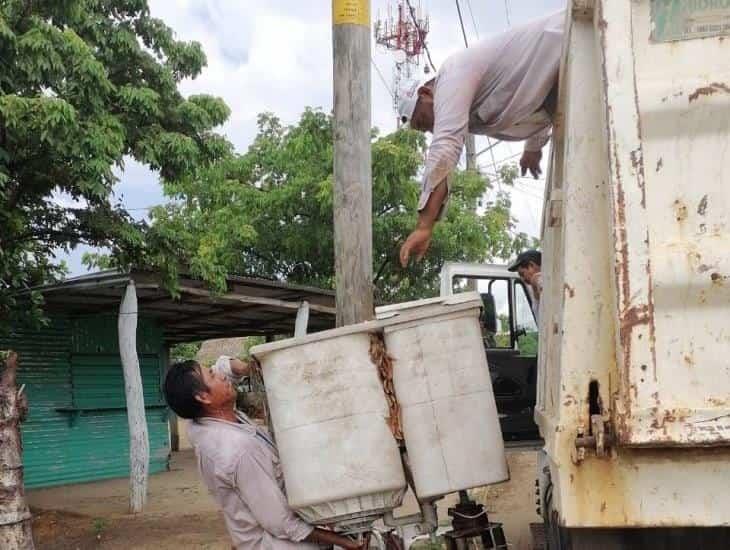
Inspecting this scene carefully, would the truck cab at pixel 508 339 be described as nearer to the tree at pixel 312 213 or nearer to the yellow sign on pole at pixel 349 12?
the yellow sign on pole at pixel 349 12

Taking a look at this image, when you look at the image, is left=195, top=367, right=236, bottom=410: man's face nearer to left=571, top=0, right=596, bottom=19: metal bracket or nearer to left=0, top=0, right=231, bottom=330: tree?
left=571, top=0, right=596, bottom=19: metal bracket

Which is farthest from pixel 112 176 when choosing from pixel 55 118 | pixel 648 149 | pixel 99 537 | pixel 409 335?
pixel 648 149

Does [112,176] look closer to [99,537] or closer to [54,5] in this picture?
[54,5]

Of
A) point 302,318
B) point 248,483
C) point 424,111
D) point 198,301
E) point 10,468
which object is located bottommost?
point 10,468

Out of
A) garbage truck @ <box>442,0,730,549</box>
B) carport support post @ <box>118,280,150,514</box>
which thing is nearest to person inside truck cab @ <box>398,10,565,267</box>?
garbage truck @ <box>442,0,730,549</box>

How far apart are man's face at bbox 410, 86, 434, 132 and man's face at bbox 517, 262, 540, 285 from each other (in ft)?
5.49

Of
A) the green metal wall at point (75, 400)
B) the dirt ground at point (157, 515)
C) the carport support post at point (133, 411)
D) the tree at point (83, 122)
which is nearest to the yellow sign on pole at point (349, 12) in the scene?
the dirt ground at point (157, 515)

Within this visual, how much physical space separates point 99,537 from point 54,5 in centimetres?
491

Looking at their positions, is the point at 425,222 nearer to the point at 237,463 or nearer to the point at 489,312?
the point at 237,463

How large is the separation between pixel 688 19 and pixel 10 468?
224 inches

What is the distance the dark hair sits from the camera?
3084 mm

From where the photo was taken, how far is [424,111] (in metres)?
2.95

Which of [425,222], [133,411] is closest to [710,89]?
[425,222]

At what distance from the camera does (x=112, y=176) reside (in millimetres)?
7293
